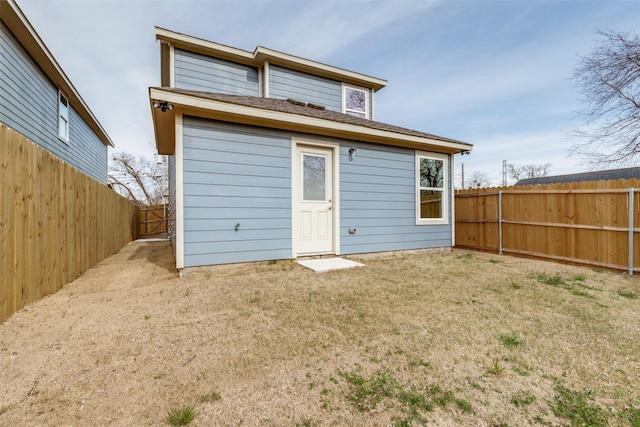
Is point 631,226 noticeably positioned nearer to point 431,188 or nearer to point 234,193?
point 431,188

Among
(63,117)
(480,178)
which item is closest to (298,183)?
(63,117)

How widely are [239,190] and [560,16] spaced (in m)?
9.29

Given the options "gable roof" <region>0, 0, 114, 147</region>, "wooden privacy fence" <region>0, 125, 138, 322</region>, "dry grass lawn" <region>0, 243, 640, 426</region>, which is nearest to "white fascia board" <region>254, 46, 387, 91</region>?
"gable roof" <region>0, 0, 114, 147</region>

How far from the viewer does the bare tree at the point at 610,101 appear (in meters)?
9.56

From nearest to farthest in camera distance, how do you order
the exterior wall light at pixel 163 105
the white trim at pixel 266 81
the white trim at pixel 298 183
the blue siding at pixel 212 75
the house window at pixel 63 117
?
the exterior wall light at pixel 163 105
the white trim at pixel 298 183
the blue siding at pixel 212 75
the white trim at pixel 266 81
the house window at pixel 63 117

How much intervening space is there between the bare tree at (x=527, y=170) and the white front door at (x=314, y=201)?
1592 inches

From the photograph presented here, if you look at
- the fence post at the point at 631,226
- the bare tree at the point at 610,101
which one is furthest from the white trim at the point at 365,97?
the bare tree at the point at 610,101

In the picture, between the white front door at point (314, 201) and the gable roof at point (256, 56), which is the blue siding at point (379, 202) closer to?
the white front door at point (314, 201)

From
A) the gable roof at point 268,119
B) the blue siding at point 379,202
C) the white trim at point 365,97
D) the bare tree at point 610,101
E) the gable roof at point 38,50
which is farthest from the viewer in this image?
the bare tree at point 610,101

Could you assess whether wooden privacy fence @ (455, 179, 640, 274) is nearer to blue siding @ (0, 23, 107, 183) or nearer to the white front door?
the white front door

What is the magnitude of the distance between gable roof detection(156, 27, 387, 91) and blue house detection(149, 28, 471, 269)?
0.03 meters

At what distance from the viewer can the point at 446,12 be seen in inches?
275

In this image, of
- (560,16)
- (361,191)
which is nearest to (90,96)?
(361,191)

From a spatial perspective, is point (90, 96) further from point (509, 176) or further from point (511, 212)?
point (509, 176)
